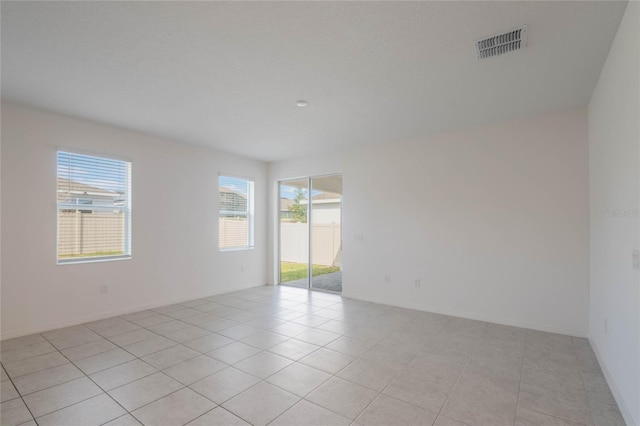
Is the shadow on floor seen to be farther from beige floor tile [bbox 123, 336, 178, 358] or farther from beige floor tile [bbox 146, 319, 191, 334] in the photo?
beige floor tile [bbox 123, 336, 178, 358]

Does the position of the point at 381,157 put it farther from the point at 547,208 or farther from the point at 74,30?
the point at 74,30

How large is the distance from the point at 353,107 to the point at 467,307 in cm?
309

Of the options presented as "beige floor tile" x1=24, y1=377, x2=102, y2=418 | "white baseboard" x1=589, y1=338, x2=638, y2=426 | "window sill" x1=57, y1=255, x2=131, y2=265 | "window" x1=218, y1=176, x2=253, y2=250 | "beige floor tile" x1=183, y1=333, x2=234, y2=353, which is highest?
"window" x1=218, y1=176, x2=253, y2=250

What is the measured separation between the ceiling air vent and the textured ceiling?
63 mm

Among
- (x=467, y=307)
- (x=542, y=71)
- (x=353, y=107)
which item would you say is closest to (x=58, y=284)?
(x=353, y=107)

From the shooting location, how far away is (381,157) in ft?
16.8

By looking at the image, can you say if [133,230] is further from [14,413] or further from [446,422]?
[446,422]

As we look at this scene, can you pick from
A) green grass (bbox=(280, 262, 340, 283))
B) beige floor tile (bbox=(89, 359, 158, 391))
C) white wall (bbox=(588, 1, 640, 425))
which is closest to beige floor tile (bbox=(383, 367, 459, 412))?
white wall (bbox=(588, 1, 640, 425))

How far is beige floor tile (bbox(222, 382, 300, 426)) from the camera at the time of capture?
2.07 metres

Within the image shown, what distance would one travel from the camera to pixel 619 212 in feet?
7.35

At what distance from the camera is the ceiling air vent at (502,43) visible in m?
2.16

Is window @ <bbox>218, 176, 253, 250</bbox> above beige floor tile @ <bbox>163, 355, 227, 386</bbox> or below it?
above

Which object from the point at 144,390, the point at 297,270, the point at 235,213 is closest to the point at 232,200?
the point at 235,213

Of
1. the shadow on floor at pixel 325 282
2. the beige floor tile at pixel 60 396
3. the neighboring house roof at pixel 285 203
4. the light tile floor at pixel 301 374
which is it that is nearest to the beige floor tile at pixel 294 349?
the light tile floor at pixel 301 374
